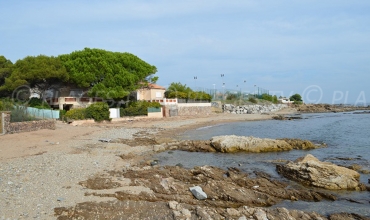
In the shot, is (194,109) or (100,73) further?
(194,109)

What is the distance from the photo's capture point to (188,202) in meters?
10.4

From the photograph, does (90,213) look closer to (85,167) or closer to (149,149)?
(85,167)

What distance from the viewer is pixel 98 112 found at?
4084cm

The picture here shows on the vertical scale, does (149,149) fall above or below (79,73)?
below

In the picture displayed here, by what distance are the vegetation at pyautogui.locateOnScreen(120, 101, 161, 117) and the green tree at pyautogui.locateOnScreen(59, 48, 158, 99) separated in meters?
2.22

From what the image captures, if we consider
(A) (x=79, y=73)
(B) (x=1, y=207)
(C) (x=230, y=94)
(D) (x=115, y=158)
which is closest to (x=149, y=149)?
(D) (x=115, y=158)

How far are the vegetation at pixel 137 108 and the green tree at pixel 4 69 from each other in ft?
51.4

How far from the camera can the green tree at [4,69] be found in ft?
139

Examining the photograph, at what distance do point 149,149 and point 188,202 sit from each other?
1220 centimetres

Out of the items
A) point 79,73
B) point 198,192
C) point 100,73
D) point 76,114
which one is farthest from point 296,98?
point 198,192

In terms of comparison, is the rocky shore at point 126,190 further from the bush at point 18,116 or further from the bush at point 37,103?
the bush at point 37,103

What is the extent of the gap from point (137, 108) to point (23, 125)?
23.7 m

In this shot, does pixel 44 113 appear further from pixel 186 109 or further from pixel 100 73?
pixel 186 109

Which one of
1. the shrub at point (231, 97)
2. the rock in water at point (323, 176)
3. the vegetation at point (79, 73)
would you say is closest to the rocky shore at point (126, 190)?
the rock in water at point (323, 176)
